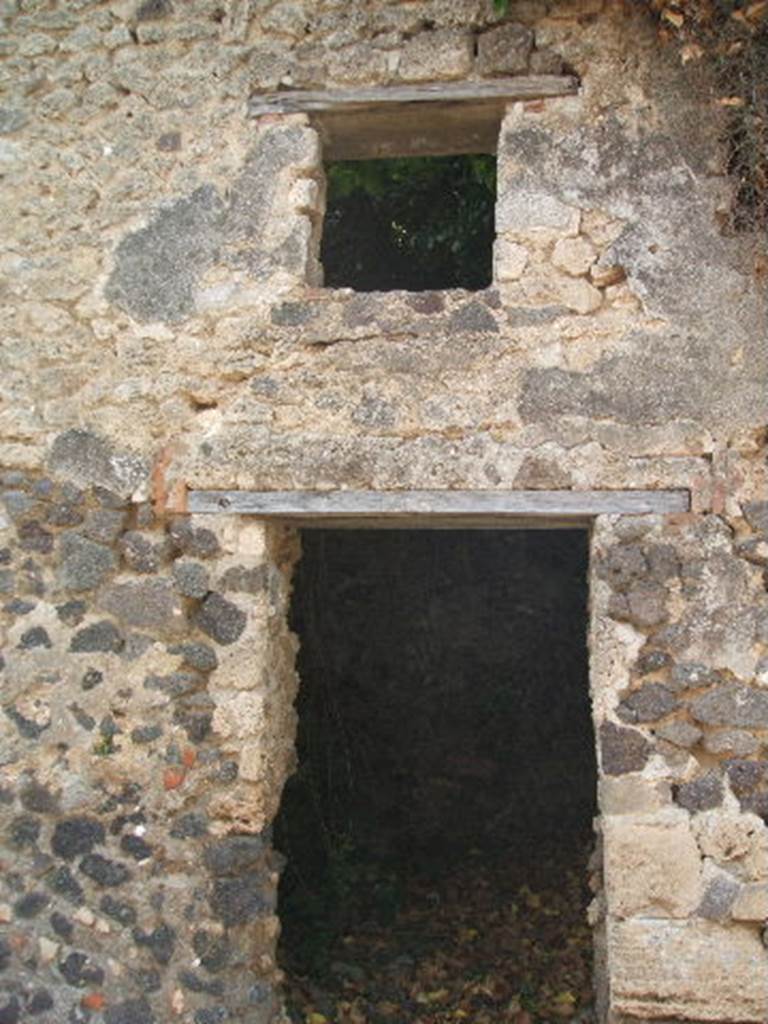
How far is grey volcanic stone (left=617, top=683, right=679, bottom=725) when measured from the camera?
3.53 m

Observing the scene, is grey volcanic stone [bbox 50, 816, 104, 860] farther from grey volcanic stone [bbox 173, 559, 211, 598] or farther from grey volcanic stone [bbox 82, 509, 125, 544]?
grey volcanic stone [bbox 82, 509, 125, 544]

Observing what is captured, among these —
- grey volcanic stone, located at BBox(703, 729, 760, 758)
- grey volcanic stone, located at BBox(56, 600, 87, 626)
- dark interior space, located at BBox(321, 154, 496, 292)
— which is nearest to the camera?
grey volcanic stone, located at BBox(703, 729, 760, 758)

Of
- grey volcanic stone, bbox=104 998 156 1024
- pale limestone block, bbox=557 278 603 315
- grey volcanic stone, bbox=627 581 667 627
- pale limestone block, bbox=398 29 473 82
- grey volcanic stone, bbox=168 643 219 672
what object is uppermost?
pale limestone block, bbox=398 29 473 82

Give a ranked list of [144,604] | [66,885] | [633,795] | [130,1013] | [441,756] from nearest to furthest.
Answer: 1. [633,795]
2. [130,1013]
3. [66,885]
4. [144,604]
5. [441,756]

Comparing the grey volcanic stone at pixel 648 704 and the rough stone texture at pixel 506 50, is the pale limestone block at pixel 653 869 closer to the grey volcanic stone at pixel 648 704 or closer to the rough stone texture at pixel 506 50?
the grey volcanic stone at pixel 648 704

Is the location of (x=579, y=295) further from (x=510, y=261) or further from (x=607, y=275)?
(x=510, y=261)

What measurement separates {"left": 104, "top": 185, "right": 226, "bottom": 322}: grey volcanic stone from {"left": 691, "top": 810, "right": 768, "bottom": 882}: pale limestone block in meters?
2.65

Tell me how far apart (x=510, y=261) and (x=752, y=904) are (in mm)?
2387

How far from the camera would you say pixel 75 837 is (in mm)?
3803

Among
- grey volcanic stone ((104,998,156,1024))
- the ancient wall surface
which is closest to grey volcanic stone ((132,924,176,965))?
the ancient wall surface

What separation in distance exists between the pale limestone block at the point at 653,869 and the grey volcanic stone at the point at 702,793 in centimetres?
6

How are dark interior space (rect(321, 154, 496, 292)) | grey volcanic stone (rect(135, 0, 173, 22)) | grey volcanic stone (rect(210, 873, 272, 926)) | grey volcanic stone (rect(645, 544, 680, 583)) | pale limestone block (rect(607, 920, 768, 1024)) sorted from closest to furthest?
pale limestone block (rect(607, 920, 768, 1024)) → grey volcanic stone (rect(645, 544, 680, 583)) → grey volcanic stone (rect(210, 873, 272, 926)) → grey volcanic stone (rect(135, 0, 173, 22)) → dark interior space (rect(321, 154, 496, 292))

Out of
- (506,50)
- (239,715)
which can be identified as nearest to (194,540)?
(239,715)

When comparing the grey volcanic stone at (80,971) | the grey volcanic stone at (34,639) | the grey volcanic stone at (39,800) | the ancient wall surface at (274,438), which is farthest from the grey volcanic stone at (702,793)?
the grey volcanic stone at (34,639)
